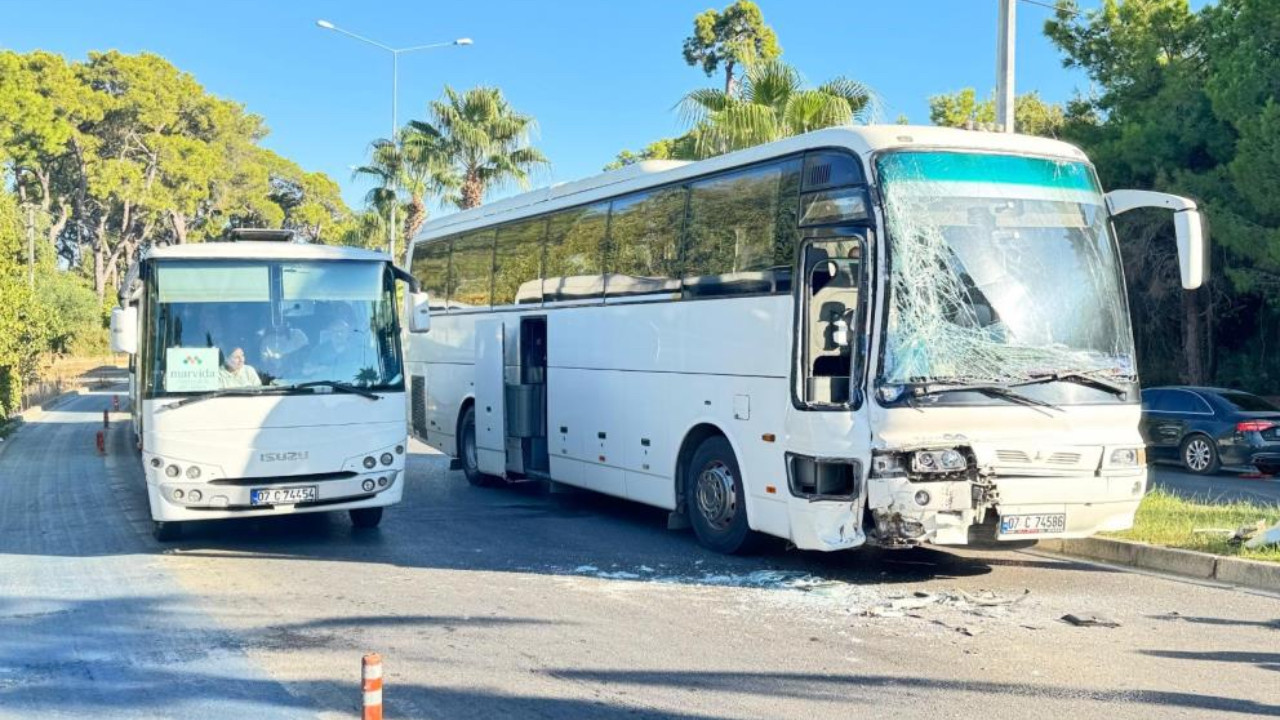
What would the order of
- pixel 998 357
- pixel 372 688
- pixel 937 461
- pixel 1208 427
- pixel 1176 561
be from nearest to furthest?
pixel 372 688 < pixel 937 461 < pixel 998 357 < pixel 1176 561 < pixel 1208 427

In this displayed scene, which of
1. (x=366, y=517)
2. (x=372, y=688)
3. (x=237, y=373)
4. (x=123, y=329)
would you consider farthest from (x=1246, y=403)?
(x=372, y=688)

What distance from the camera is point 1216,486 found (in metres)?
16.2

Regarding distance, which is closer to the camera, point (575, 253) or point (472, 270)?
point (575, 253)

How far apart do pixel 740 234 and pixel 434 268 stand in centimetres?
848

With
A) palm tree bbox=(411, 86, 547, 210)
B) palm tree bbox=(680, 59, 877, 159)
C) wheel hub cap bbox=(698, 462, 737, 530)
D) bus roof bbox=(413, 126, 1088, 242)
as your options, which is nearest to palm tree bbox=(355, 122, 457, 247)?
palm tree bbox=(411, 86, 547, 210)

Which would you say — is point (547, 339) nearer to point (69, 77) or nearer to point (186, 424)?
point (186, 424)

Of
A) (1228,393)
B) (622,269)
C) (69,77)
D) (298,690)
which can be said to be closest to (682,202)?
(622,269)

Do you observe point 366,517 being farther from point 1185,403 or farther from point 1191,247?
point 1185,403

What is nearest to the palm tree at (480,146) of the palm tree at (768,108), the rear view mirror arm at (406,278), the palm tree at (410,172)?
the palm tree at (410,172)

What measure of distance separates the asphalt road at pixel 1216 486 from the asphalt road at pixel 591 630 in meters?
5.56

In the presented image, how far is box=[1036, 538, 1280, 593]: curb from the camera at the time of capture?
8961mm

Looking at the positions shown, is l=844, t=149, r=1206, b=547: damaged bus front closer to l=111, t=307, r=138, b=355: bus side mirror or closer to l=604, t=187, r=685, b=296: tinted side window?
l=604, t=187, r=685, b=296: tinted side window

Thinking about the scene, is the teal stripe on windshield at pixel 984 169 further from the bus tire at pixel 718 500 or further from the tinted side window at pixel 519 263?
the tinted side window at pixel 519 263

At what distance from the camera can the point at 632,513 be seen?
13531 mm
